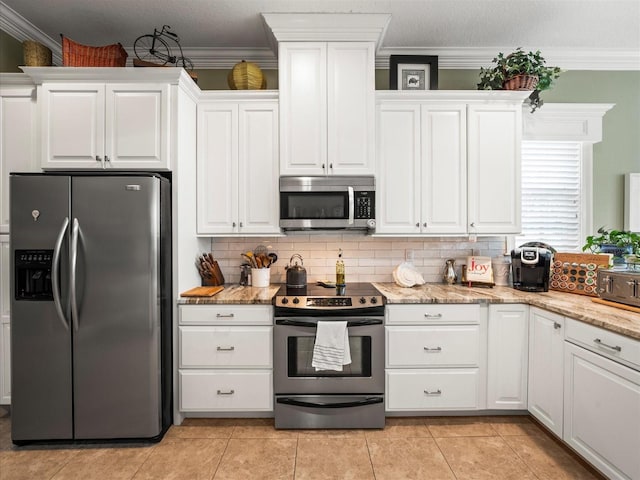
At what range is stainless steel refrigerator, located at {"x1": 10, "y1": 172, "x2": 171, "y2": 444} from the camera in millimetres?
2273

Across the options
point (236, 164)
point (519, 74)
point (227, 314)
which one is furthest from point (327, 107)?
point (227, 314)

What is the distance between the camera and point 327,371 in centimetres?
255

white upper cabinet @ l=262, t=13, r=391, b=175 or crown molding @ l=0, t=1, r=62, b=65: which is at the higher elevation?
crown molding @ l=0, t=1, r=62, b=65

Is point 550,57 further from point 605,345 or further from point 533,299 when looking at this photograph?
point 605,345

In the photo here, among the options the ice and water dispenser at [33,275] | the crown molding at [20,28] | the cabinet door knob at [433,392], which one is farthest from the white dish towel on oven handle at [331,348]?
the crown molding at [20,28]

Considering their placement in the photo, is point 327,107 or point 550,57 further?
point 550,57

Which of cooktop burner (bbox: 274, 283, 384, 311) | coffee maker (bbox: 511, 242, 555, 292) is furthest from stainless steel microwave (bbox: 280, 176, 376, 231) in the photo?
coffee maker (bbox: 511, 242, 555, 292)

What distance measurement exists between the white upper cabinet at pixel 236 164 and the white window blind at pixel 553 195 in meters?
2.28

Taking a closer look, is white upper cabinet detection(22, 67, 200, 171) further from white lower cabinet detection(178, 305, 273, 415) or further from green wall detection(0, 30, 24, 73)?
white lower cabinet detection(178, 305, 273, 415)

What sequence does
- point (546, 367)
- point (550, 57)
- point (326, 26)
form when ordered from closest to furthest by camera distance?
point (546, 367) < point (326, 26) < point (550, 57)

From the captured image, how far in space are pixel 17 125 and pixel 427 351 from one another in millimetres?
3352

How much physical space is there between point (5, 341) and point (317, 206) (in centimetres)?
246

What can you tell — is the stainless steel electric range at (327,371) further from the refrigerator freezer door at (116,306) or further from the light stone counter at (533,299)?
the refrigerator freezer door at (116,306)

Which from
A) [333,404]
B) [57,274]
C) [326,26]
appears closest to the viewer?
[57,274]
